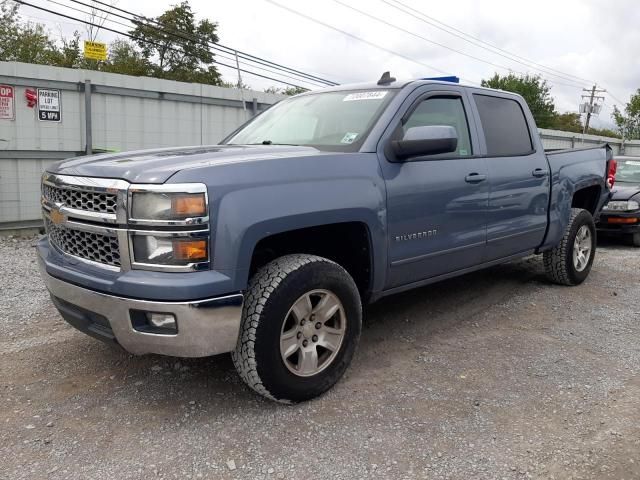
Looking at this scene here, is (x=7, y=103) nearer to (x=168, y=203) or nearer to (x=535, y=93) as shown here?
(x=168, y=203)

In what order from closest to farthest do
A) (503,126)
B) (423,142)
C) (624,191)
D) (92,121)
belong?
(423,142) < (503,126) < (92,121) < (624,191)

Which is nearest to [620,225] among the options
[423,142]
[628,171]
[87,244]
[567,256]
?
[628,171]

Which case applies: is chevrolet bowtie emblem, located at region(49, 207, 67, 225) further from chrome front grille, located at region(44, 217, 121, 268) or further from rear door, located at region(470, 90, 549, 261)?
rear door, located at region(470, 90, 549, 261)

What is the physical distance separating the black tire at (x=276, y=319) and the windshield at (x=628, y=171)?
823cm

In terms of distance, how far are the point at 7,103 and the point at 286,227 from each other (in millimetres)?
6463

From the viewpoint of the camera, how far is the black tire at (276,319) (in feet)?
9.16

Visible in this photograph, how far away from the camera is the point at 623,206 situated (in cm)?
852

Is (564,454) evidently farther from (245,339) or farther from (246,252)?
(246,252)

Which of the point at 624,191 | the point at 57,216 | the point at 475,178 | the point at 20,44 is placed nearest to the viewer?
the point at 57,216

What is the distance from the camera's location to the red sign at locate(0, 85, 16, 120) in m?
7.50

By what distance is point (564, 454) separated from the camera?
2.65 metres

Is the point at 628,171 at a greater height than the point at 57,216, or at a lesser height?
greater

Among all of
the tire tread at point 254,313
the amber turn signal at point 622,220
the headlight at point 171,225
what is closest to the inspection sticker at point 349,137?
the tire tread at point 254,313

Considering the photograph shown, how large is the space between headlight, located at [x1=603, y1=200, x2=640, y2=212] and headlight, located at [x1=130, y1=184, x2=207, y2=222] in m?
7.78
